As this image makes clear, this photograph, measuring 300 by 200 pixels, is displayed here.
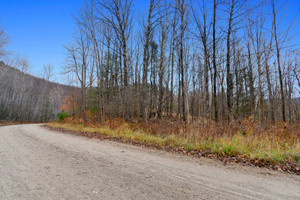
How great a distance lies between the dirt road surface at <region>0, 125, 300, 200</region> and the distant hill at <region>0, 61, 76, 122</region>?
2097cm

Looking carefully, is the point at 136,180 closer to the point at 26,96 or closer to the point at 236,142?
the point at 236,142

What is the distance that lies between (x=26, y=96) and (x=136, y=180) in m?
38.9

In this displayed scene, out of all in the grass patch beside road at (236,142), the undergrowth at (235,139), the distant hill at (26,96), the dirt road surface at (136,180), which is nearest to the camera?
the dirt road surface at (136,180)

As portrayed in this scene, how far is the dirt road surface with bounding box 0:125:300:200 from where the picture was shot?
2.44 metres

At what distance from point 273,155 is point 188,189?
3260 millimetres

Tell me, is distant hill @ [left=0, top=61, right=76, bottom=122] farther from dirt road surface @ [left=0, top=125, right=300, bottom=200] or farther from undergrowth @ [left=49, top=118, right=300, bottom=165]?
dirt road surface @ [left=0, top=125, right=300, bottom=200]

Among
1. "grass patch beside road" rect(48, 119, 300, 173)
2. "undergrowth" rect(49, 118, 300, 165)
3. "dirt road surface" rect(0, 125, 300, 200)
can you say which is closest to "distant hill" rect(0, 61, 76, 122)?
"undergrowth" rect(49, 118, 300, 165)

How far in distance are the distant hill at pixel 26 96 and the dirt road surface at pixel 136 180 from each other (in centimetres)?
2097

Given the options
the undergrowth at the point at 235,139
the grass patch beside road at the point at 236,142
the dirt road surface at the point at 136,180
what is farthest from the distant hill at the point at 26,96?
the dirt road surface at the point at 136,180

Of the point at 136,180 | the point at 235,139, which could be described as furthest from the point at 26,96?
the point at 235,139

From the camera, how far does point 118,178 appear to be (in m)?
3.04

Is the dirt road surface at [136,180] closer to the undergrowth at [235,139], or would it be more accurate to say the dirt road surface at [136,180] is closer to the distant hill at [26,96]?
the undergrowth at [235,139]

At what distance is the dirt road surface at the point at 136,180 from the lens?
2.44 meters

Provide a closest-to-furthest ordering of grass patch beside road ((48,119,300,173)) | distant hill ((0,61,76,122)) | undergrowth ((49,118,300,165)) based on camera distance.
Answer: grass patch beside road ((48,119,300,173)) < undergrowth ((49,118,300,165)) < distant hill ((0,61,76,122))
